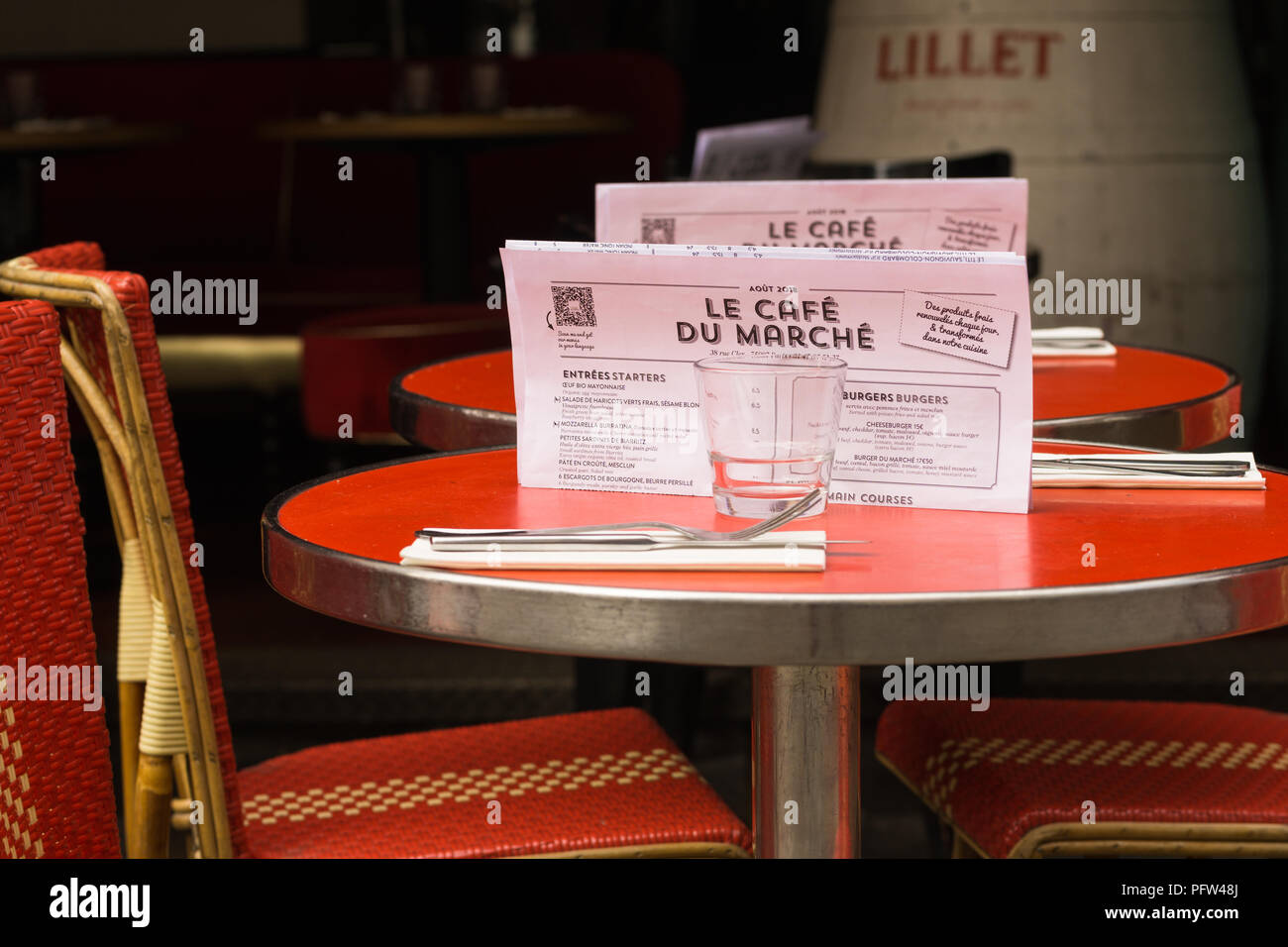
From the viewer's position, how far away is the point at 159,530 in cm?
122

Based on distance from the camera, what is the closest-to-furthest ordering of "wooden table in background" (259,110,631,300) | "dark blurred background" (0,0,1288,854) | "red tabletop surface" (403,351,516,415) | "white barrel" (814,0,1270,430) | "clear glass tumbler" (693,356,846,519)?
1. "clear glass tumbler" (693,356,846,519)
2. "red tabletop surface" (403,351,516,415)
3. "dark blurred background" (0,0,1288,854)
4. "white barrel" (814,0,1270,430)
5. "wooden table in background" (259,110,631,300)

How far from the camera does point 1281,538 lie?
1.00 m

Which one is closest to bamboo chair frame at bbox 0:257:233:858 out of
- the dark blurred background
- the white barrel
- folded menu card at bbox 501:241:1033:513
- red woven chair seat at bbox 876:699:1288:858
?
folded menu card at bbox 501:241:1033:513

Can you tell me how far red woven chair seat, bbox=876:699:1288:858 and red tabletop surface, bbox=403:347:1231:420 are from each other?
0.28 metres

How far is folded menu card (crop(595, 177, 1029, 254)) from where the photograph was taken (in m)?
1.44

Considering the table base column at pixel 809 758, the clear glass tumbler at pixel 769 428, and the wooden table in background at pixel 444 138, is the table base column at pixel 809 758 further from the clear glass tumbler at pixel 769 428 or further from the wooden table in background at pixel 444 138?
the wooden table in background at pixel 444 138

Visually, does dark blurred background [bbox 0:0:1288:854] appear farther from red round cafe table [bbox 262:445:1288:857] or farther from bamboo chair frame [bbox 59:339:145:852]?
red round cafe table [bbox 262:445:1288:857]

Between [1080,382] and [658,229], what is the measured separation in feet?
1.44

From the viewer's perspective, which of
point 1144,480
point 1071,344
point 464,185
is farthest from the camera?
point 464,185

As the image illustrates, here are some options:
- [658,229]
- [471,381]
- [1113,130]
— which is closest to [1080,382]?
[658,229]

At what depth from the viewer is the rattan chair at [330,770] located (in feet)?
4.02

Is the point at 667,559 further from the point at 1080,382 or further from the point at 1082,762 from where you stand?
the point at 1080,382

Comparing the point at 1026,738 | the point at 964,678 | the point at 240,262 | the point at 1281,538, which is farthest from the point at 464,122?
the point at 1281,538
